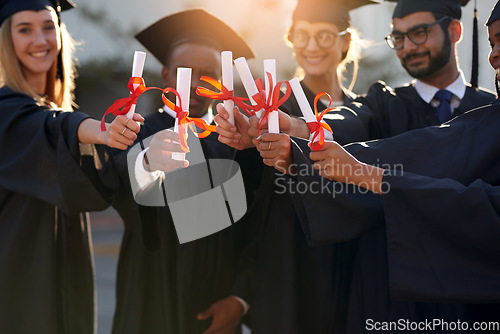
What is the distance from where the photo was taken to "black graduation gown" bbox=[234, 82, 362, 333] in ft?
9.32

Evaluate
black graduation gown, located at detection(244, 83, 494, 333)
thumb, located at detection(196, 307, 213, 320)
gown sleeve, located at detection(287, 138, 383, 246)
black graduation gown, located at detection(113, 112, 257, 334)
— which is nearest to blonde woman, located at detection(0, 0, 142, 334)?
black graduation gown, located at detection(113, 112, 257, 334)

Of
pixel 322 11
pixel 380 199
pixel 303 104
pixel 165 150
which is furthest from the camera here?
pixel 322 11

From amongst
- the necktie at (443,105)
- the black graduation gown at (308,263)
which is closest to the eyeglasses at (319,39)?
the black graduation gown at (308,263)

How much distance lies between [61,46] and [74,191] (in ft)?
3.48

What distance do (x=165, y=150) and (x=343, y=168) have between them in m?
0.72

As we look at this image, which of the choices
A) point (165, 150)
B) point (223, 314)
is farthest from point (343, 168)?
point (223, 314)

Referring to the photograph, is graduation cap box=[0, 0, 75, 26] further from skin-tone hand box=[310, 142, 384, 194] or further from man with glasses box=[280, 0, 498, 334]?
skin-tone hand box=[310, 142, 384, 194]

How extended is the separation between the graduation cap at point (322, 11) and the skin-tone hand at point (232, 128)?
4.63 ft

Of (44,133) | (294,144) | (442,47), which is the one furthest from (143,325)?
(442,47)

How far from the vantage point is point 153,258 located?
3.14 meters

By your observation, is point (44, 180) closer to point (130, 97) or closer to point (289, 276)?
point (130, 97)

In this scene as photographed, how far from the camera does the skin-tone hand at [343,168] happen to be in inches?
84.4

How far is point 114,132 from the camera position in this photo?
2312mm

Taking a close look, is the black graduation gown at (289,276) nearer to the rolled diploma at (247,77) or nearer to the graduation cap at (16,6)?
the rolled diploma at (247,77)
